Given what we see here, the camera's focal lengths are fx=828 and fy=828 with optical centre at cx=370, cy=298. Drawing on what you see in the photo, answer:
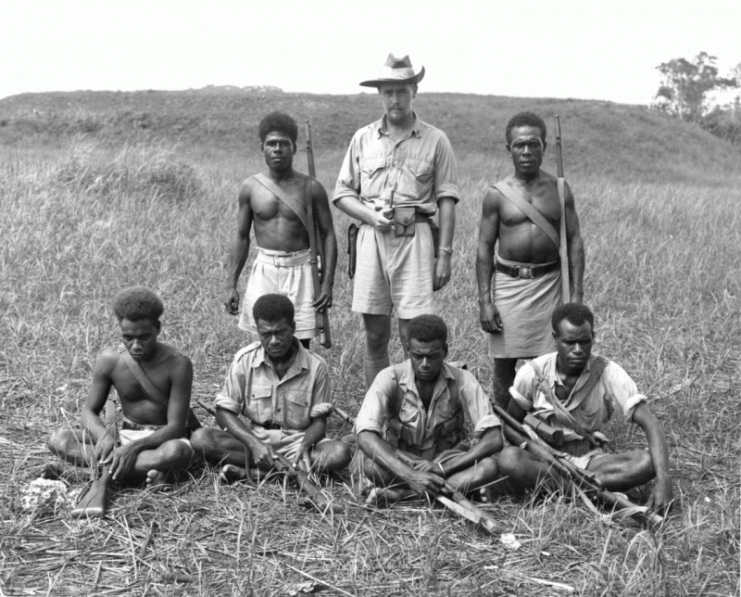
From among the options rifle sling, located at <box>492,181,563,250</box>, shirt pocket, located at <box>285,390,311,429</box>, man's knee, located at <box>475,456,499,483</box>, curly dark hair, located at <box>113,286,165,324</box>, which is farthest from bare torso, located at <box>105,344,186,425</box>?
rifle sling, located at <box>492,181,563,250</box>

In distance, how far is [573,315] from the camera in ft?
11.8

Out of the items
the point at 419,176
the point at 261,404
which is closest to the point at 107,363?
the point at 261,404

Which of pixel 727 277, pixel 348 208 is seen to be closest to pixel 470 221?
pixel 727 277

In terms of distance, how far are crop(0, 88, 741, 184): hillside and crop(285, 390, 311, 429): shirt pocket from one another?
15.2 metres

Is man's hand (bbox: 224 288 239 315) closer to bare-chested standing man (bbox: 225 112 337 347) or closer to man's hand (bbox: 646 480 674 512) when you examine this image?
bare-chested standing man (bbox: 225 112 337 347)

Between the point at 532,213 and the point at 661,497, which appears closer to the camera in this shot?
the point at 661,497

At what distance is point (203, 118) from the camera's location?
25562mm

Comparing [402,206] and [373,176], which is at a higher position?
[373,176]

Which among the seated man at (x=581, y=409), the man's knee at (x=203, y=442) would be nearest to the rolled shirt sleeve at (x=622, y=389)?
the seated man at (x=581, y=409)

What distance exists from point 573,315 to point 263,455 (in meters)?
1.50

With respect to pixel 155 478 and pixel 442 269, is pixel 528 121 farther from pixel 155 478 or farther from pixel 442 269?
pixel 155 478

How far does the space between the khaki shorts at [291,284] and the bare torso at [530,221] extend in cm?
105

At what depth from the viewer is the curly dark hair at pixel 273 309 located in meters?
3.75

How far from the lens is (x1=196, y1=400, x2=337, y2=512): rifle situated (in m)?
3.41
